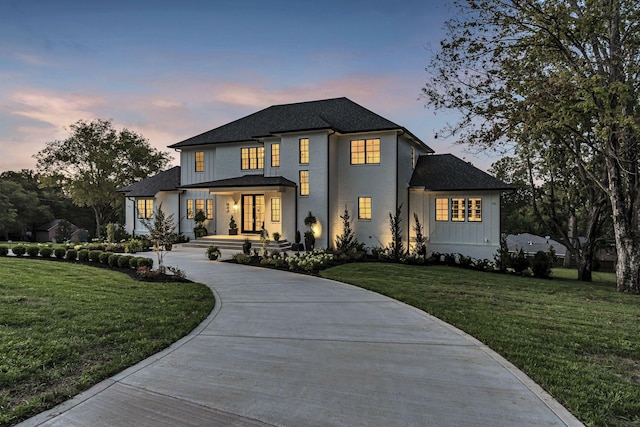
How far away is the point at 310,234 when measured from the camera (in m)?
17.8

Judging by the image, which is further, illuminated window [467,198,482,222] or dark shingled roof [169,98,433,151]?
dark shingled roof [169,98,433,151]

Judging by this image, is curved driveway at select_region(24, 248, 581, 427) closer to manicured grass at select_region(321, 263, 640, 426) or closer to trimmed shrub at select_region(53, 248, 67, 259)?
manicured grass at select_region(321, 263, 640, 426)

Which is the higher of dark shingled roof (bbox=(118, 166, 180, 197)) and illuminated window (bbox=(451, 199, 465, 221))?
dark shingled roof (bbox=(118, 166, 180, 197))

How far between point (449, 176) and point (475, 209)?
2.35m

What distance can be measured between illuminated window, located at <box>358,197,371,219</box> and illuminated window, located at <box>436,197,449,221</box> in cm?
381

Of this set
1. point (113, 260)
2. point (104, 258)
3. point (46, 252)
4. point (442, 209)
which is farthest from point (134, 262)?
point (442, 209)

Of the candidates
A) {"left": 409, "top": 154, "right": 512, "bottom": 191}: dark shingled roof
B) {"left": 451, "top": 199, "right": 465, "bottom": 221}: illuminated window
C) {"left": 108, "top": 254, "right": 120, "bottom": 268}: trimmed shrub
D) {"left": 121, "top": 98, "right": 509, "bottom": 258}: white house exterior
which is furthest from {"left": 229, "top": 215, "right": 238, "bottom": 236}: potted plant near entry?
{"left": 451, "top": 199, "right": 465, "bottom": 221}: illuminated window

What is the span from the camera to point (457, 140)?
1213 centimetres

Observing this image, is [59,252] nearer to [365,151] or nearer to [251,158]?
[251,158]

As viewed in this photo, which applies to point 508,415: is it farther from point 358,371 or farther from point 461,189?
point 461,189

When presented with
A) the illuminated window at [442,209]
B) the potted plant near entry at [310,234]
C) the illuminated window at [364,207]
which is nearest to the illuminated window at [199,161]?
the potted plant near entry at [310,234]

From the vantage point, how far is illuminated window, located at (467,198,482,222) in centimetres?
1769

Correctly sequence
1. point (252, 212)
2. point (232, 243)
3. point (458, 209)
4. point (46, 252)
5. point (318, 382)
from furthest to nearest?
point (252, 212), point (458, 209), point (232, 243), point (46, 252), point (318, 382)

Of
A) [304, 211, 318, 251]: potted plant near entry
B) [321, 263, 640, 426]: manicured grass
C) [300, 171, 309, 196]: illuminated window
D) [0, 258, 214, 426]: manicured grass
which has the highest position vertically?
[300, 171, 309, 196]: illuminated window
